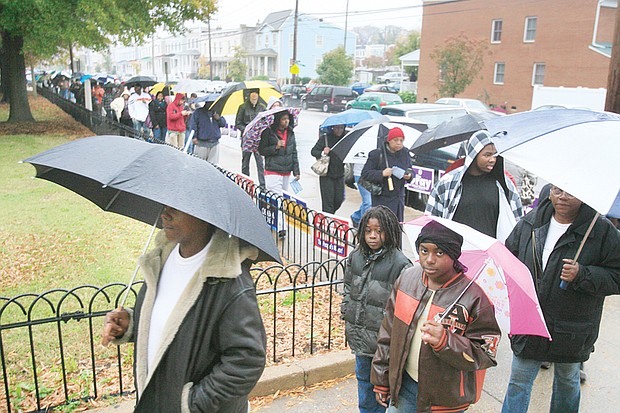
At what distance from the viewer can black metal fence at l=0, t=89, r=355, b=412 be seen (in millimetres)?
3850

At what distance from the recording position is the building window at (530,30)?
35.6 meters

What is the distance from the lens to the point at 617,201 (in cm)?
250

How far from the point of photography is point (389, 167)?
22.2 ft

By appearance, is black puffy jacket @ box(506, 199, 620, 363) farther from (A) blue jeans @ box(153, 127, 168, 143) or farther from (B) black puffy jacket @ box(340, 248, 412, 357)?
(A) blue jeans @ box(153, 127, 168, 143)

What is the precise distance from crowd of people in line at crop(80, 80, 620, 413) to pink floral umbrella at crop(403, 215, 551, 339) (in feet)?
0.31

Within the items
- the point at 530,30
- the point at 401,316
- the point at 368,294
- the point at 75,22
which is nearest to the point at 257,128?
the point at 368,294

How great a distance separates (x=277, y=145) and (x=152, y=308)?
19.8ft

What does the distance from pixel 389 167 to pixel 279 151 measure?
205 centimetres

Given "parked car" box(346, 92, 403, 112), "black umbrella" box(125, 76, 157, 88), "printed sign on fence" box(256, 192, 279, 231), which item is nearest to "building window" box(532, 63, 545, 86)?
"parked car" box(346, 92, 403, 112)

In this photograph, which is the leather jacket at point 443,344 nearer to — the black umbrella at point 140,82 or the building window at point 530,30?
the black umbrella at point 140,82

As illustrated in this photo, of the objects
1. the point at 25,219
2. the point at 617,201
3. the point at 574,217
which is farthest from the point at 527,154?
the point at 25,219

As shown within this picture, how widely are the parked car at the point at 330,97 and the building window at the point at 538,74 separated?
39.5ft

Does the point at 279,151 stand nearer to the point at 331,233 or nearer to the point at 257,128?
the point at 257,128

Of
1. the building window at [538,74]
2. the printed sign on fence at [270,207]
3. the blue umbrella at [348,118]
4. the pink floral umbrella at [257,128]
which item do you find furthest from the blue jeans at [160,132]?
the building window at [538,74]
